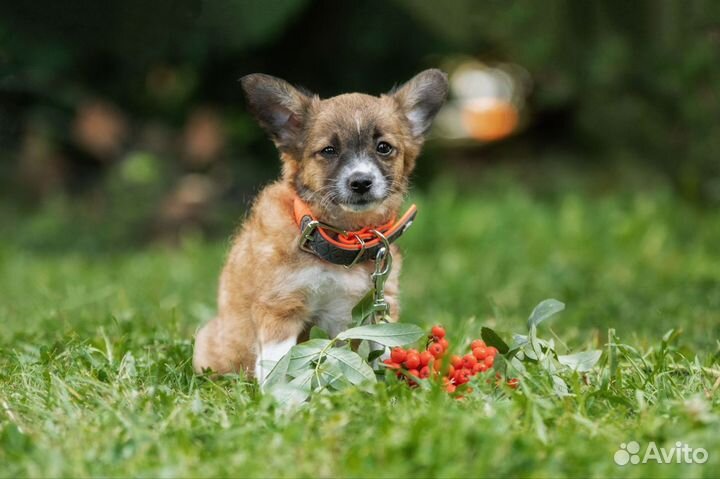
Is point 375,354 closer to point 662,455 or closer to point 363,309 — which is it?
point 363,309

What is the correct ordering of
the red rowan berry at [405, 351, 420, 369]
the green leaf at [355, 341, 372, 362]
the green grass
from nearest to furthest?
the green grass, the red rowan berry at [405, 351, 420, 369], the green leaf at [355, 341, 372, 362]

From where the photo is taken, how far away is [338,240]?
3.36m

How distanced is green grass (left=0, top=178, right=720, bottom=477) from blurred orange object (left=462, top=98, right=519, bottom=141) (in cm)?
512

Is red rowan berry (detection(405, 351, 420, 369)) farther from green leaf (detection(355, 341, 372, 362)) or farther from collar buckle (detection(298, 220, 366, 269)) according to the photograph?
collar buckle (detection(298, 220, 366, 269))

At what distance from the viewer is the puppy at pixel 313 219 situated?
337 cm

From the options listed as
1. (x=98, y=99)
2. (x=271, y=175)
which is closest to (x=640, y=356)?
(x=271, y=175)

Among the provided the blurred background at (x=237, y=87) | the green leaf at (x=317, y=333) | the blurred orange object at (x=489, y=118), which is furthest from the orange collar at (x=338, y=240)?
the blurred orange object at (x=489, y=118)

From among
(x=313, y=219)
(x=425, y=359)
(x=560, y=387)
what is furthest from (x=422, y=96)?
(x=560, y=387)

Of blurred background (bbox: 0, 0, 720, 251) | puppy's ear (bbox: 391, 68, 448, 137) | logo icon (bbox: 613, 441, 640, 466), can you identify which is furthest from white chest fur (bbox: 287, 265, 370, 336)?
blurred background (bbox: 0, 0, 720, 251)

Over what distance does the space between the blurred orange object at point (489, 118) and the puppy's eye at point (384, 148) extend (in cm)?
780

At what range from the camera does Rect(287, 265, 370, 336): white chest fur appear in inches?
132

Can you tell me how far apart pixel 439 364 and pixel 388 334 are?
206 millimetres

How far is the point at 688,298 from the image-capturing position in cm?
553

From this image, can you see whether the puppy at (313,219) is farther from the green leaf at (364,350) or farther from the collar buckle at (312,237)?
the green leaf at (364,350)
